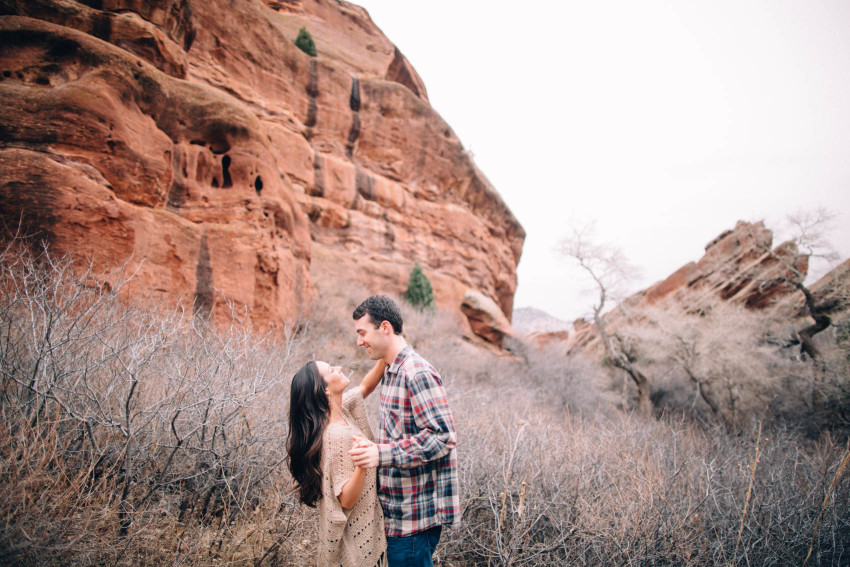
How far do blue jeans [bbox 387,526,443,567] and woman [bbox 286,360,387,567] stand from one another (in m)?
0.05

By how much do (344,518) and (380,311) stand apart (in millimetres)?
913

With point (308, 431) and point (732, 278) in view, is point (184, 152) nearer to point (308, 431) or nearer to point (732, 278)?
point (308, 431)

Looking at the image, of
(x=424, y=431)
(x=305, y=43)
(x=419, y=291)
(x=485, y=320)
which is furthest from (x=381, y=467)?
(x=305, y=43)

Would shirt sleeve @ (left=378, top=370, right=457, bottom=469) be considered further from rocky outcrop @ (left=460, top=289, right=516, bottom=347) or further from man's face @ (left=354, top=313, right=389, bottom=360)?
rocky outcrop @ (left=460, top=289, right=516, bottom=347)

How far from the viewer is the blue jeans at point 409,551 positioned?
1601 millimetres

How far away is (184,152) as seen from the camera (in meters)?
7.50

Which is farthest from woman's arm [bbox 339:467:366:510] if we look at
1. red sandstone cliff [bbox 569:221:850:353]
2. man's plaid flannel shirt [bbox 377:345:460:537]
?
red sandstone cliff [bbox 569:221:850:353]

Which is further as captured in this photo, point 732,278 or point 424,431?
point 732,278

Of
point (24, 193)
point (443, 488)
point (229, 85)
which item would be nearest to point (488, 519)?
point (443, 488)

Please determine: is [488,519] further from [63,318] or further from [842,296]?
[842,296]

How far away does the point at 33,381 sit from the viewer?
2844 millimetres

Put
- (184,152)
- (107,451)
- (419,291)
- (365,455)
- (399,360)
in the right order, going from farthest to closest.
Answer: (419,291) → (184,152) → (107,451) → (399,360) → (365,455)

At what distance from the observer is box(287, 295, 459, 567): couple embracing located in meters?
1.48

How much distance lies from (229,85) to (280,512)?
14670 mm
